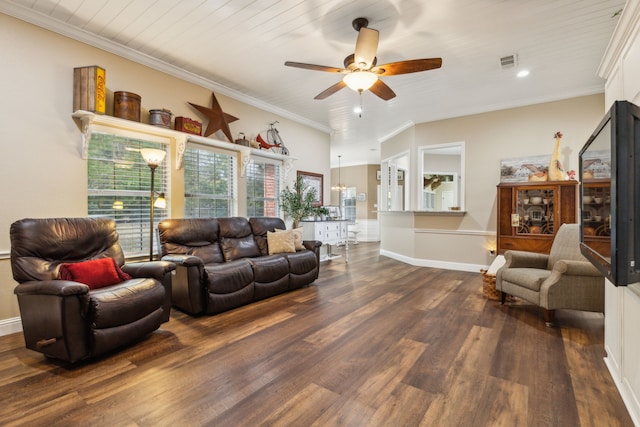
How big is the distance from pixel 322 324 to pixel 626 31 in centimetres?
296

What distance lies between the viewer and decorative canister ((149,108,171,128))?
3.53 m

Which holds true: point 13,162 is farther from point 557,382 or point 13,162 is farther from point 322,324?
point 557,382

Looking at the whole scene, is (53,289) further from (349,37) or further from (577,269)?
(577,269)

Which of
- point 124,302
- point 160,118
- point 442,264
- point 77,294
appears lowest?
point 442,264

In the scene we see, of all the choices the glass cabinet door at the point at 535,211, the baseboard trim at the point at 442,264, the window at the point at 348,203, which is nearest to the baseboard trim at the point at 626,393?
the glass cabinet door at the point at 535,211

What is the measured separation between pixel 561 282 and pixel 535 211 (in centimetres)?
195

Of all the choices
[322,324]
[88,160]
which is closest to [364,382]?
[322,324]

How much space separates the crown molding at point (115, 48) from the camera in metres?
2.71

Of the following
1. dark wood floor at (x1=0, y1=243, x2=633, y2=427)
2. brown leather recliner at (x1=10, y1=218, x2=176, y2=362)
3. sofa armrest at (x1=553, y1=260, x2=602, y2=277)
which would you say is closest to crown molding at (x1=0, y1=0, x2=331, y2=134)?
brown leather recliner at (x1=10, y1=218, x2=176, y2=362)

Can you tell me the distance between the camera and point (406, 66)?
2.77m

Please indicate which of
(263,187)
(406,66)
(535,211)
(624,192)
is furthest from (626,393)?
(263,187)

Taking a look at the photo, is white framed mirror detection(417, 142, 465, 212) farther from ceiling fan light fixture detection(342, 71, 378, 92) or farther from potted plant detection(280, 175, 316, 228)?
ceiling fan light fixture detection(342, 71, 378, 92)

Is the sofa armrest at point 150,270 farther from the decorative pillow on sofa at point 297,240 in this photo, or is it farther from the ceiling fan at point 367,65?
the ceiling fan at point 367,65

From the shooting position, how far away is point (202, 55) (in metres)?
3.53
